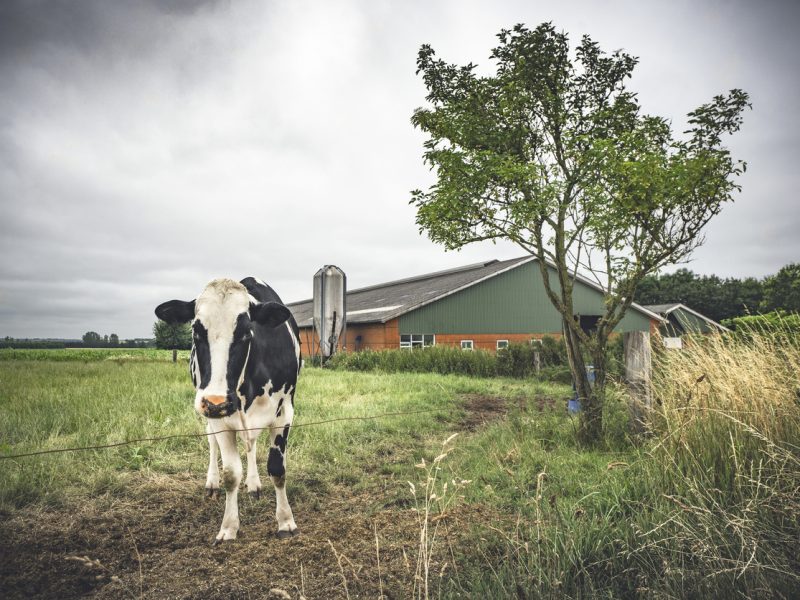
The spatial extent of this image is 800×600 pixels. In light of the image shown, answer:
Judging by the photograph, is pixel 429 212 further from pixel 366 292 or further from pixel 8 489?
pixel 366 292

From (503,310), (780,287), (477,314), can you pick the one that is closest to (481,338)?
(477,314)

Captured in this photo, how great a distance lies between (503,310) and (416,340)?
18.9ft

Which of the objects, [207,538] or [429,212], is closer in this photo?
[207,538]

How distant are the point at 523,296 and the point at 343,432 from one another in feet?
72.5

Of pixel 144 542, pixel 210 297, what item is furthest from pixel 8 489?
pixel 210 297

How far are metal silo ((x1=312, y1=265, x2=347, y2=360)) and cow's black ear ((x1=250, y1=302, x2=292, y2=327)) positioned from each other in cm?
1858

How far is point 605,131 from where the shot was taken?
21.4 ft

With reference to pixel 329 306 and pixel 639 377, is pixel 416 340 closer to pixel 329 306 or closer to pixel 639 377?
pixel 329 306

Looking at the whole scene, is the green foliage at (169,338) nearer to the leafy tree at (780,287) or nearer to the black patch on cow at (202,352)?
the black patch on cow at (202,352)

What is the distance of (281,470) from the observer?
4316 mm

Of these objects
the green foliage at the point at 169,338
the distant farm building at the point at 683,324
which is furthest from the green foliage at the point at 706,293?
the green foliage at the point at 169,338

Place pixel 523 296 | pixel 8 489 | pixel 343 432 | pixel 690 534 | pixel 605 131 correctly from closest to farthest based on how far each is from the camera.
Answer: pixel 690 534 < pixel 8 489 < pixel 605 131 < pixel 343 432 < pixel 523 296

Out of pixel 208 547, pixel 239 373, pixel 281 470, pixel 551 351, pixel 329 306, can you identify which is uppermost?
pixel 329 306

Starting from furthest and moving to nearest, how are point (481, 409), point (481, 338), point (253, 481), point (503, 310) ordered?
1. point (503, 310)
2. point (481, 338)
3. point (481, 409)
4. point (253, 481)
